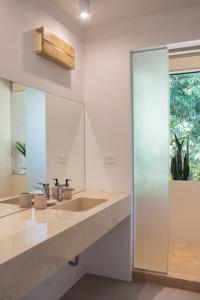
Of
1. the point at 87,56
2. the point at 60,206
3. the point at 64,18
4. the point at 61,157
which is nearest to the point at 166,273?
the point at 60,206

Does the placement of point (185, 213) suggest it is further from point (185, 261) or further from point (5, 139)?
point (5, 139)

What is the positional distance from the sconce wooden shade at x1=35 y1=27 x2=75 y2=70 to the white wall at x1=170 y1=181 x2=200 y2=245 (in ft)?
7.24

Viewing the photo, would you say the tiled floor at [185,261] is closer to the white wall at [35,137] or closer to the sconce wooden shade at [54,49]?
the white wall at [35,137]

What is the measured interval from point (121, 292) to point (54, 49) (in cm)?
226

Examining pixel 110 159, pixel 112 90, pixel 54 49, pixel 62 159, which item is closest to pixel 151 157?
pixel 110 159

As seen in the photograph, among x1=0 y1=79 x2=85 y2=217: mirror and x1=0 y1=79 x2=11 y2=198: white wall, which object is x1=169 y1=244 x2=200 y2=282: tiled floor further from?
x1=0 y1=79 x2=11 y2=198: white wall

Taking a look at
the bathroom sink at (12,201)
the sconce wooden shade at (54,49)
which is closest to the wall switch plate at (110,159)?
the sconce wooden shade at (54,49)

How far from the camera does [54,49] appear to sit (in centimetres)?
231

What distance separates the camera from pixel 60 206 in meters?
2.20

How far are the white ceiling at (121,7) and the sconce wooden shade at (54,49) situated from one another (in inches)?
13.3

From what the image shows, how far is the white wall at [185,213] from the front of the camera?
3.69m

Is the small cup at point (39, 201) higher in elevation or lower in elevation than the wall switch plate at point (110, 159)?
lower

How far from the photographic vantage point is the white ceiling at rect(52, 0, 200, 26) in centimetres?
242

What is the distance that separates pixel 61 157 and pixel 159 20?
5.33 ft
